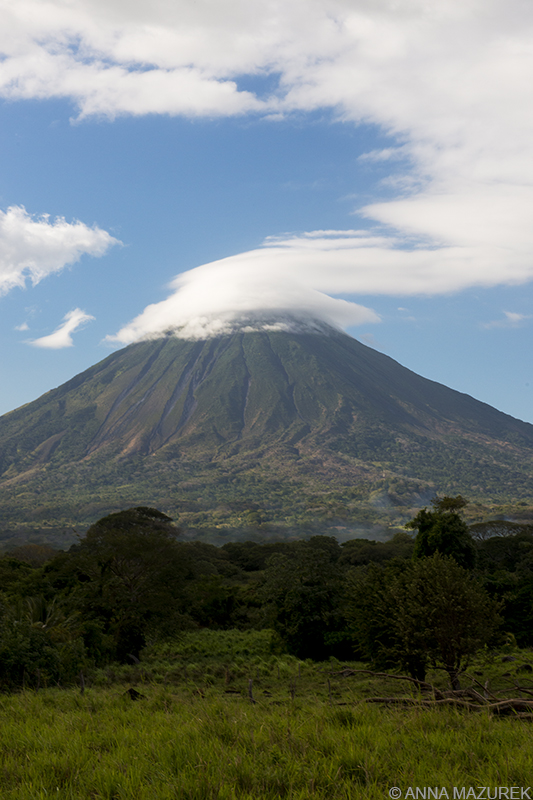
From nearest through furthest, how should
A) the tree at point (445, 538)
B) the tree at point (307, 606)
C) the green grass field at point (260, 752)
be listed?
the green grass field at point (260, 752)
the tree at point (307, 606)
the tree at point (445, 538)

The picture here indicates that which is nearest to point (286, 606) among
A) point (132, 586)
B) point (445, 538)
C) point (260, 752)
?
point (132, 586)

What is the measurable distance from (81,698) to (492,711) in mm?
6101

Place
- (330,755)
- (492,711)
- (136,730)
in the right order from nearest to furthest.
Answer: (330,755), (492,711), (136,730)

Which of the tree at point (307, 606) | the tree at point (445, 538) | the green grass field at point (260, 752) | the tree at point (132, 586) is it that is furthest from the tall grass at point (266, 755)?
the tree at point (445, 538)

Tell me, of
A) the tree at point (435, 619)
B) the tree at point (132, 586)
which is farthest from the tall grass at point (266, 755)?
the tree at point (132, 586)

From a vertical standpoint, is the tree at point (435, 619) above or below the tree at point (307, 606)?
above

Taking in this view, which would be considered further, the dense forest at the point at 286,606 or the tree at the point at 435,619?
the dense forest at the point at 286,606

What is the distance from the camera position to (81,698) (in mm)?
7852

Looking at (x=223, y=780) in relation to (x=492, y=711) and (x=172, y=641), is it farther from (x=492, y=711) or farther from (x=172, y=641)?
(x=172, y=641)

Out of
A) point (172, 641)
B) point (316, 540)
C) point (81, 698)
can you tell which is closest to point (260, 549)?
point (316, 540)

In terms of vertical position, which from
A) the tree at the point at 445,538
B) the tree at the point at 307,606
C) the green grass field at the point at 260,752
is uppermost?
the green grass field at the point at 260,752

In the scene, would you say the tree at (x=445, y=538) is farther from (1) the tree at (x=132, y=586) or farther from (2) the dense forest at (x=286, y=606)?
(1) the tree at (x=132, y=586)

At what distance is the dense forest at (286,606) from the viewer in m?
16.1

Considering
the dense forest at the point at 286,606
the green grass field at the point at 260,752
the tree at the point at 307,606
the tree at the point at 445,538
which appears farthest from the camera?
→ the tree at the point at 445,538
